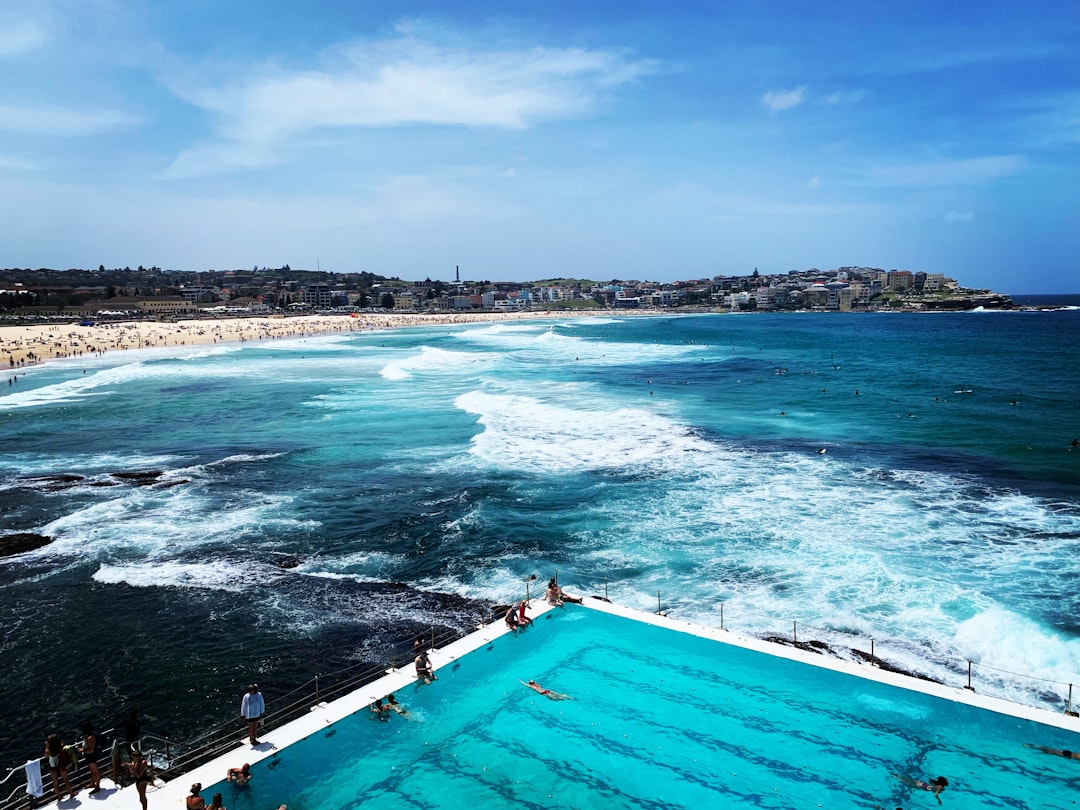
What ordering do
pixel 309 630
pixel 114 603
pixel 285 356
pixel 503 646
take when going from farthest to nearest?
pixel 285 356
pixel 114 603
pixel 309 630
pixel 503 646

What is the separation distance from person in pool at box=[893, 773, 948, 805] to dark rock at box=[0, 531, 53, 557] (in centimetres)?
2461

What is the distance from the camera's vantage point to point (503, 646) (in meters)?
16.5

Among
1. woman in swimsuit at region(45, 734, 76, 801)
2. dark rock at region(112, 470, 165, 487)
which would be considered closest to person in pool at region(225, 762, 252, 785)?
woman in swimsuit at region(45, 734, 76, 801)

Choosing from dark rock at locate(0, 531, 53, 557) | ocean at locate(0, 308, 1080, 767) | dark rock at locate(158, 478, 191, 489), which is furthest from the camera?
dark rock at locate(158, 478, 191, 489)

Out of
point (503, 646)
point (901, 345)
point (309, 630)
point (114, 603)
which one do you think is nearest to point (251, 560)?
point (114, 603)

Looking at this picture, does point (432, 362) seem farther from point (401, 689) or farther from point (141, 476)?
point (401, 689)

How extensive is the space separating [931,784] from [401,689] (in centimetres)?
955

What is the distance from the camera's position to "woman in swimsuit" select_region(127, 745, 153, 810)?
36.1 feet

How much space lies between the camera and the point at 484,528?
2512 cm

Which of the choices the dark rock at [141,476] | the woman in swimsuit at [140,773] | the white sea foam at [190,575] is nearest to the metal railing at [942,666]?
the woman in swimsuit at [140,773]

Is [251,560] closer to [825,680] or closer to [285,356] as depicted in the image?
[825,680]

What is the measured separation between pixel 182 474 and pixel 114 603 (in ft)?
43.2

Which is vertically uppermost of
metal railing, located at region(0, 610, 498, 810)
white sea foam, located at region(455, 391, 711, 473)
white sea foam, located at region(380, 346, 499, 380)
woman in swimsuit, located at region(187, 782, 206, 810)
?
white sea foam, located at region(380, 346, 499, 380)

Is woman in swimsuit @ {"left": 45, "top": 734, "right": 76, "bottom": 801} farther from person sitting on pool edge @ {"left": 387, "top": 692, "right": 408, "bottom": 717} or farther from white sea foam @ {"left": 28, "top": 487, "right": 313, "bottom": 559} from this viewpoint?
white sea foam @ {"left": 28, "top": 487, "right": 313, "bottom": 559}
